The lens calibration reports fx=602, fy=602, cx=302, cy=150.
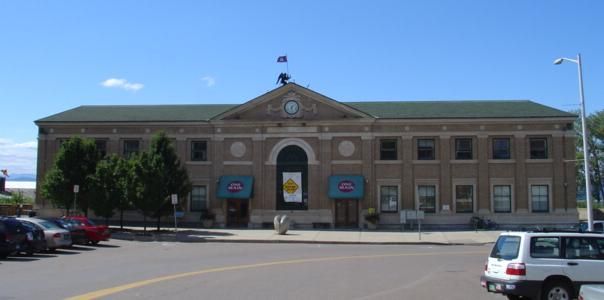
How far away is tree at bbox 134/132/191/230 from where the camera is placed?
3847 cm

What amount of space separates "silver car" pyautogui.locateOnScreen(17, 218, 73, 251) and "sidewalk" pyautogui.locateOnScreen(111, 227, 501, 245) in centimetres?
930

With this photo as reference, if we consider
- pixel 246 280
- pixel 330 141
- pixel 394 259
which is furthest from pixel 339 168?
pixel 246 280

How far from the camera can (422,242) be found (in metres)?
33.7

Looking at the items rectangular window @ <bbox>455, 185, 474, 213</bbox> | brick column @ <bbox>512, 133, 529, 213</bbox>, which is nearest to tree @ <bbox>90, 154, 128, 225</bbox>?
rectangular window @ <bbox>455, 185, 474, 213</bbox>

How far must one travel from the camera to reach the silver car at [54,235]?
81.1ft

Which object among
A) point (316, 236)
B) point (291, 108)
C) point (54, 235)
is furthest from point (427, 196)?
point (54, 235)

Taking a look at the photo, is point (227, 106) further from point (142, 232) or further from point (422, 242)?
point (422, 242)

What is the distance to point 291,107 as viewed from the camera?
148 ft

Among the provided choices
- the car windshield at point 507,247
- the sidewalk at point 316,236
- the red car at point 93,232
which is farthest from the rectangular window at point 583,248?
the red car at point 93,232

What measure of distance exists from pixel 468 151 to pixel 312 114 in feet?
38.5

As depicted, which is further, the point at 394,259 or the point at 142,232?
the point at 142,232

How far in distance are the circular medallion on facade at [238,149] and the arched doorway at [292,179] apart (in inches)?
109

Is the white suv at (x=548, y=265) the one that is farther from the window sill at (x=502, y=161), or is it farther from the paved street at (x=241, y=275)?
the window sill at (x=502, y=161)

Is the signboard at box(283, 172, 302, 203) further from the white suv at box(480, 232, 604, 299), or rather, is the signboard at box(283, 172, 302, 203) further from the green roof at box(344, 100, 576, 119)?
the white suv at box(480, 232, 604, 299)
